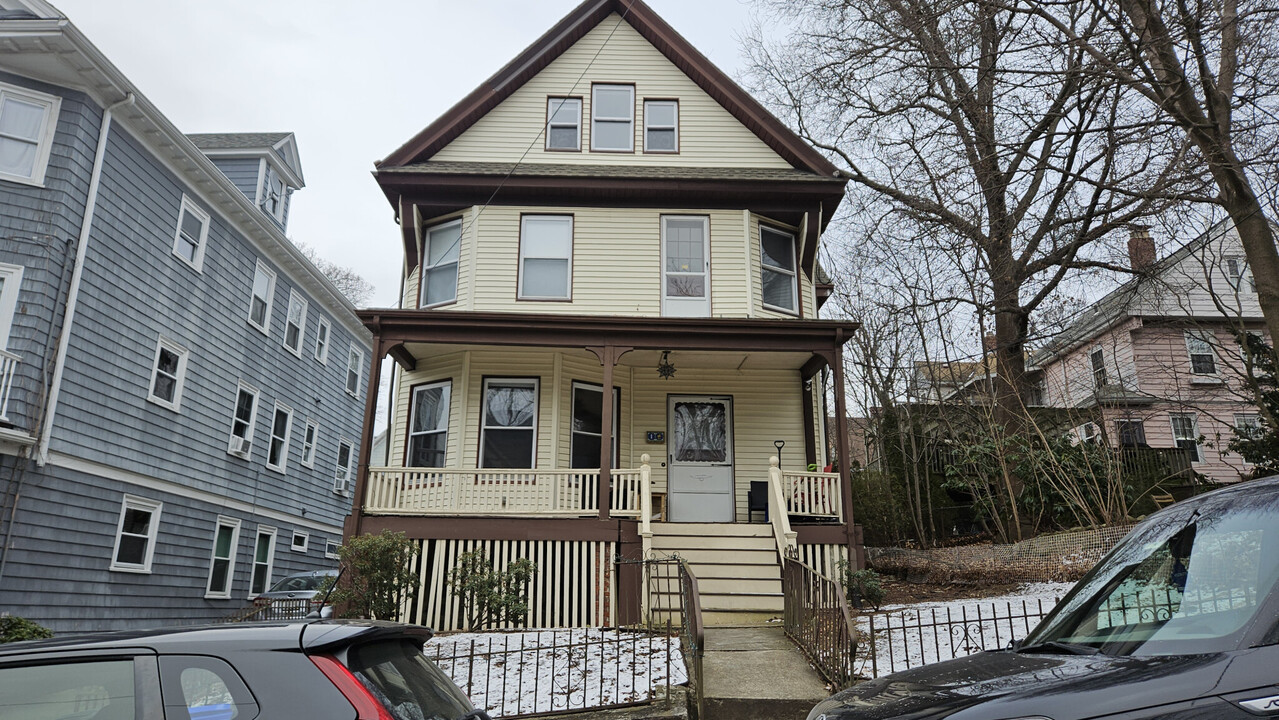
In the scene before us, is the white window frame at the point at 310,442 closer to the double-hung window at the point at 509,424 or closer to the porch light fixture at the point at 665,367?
the double-hung window at the point at 509,424

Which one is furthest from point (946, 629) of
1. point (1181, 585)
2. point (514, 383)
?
point (514, 383)

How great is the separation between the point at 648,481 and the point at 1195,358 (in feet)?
83.1

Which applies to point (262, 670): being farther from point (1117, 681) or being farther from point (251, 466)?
point (251, 466)

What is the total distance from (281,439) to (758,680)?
60.5 feet

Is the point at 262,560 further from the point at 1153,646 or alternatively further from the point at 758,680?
the point at 1153,646

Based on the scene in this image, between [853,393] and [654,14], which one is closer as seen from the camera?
[654,14]

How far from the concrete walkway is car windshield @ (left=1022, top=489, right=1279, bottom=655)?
12.5 ft

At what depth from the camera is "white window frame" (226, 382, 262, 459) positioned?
66.5ft

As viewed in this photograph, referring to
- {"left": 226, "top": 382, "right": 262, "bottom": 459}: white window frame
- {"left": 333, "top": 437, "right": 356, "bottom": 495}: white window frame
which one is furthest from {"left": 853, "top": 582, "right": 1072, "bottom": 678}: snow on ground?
{"left": 333, "top": 437, "right": 356, "bottom": 495}: white window frame

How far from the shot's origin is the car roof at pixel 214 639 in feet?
10.6

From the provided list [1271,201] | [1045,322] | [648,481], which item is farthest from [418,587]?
[1045,322]

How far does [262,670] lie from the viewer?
124 inches

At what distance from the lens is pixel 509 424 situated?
598 inches

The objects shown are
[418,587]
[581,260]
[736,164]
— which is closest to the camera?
[418,587]
